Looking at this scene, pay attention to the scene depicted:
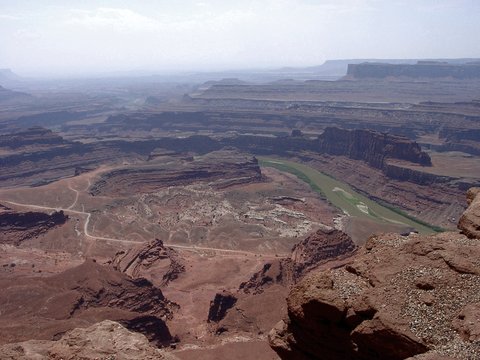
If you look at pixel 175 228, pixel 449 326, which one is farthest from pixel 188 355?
pixel 175 228

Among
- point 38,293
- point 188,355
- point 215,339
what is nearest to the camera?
point 188,355

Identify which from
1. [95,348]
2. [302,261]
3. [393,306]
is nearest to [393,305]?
[393,306]

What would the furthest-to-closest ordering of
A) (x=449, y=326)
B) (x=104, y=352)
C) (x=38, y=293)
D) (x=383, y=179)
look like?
(x=383, y=179)
(x=38, y=293)
(x=104, y=352)
(x=449, y=326)

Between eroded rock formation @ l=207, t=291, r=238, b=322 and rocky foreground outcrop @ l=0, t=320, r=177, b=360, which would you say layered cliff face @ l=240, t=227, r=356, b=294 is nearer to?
eroded rock formation @ l=207, t=291, r=238, b=322

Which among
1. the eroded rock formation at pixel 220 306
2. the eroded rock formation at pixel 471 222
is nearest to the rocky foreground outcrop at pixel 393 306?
the eroded rock formation at pixel 471 222

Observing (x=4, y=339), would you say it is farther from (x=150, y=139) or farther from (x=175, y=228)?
(x=150, y=139)

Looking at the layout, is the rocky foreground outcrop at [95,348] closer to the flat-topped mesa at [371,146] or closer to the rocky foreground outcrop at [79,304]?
the rocky foreground outcrop at [79,304]
